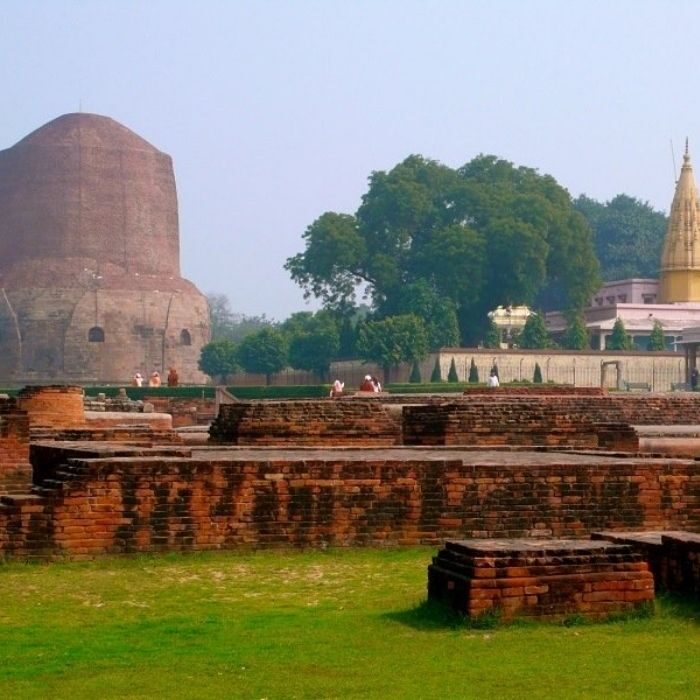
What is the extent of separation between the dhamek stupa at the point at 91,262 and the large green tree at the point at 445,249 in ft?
36.8

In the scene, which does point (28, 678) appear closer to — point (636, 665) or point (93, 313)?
point (636, 665)

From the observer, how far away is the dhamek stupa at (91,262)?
5656cm

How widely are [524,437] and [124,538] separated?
387 centimetres

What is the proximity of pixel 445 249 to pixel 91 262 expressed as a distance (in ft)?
55.2

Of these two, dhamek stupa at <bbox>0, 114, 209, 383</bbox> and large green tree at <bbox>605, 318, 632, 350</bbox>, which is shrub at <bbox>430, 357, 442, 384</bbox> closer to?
large green tree at <bbox>605, 318, 632, 350</bbox>

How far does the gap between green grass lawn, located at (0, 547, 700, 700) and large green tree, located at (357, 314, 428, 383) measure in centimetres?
3666

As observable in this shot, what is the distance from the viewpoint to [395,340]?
42.9m

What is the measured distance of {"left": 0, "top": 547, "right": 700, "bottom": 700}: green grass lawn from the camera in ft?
13.8

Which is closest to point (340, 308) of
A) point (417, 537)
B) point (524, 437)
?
point (524, 437)

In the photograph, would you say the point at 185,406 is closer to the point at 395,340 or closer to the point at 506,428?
the point at 395,340

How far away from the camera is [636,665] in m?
4.39

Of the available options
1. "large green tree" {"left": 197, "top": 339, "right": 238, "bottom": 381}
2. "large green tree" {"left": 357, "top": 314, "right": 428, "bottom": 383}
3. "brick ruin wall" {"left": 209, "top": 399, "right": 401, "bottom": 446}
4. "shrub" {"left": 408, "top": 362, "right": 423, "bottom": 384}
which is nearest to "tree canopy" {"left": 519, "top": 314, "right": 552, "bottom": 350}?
"large green tree" {"left": 357, "top": 314, "right": 428, "bottom": 383}

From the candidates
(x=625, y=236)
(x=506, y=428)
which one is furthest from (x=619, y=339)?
(x=506, y=428)

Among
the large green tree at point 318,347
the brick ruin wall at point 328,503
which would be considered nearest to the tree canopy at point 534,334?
the large green tree at point 318,347
